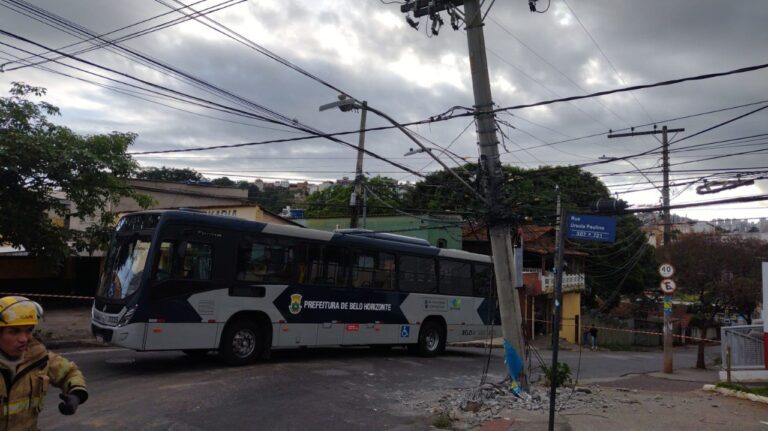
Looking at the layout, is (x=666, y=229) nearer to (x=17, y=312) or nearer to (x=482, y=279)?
(x=482, y=279)

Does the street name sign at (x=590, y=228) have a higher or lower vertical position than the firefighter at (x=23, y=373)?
higher

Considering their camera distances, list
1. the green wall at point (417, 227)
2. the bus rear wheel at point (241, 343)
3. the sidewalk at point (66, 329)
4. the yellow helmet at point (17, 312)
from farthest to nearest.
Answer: the green wall at point (417, 227) < the sidewalk at point (66, 329) < the bus rear wheel at point (241, 343) < the yellow helmet at point (17, 312)

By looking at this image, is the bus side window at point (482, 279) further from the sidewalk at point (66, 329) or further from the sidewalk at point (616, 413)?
the sidewalk at point (66, 329)

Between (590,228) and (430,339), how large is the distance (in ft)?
31.8

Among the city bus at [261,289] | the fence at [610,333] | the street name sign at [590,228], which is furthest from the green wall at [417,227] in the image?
the street name sign at [590,228]

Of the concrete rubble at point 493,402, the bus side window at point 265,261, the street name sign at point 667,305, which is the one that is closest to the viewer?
the concrete rubble at point 493,402

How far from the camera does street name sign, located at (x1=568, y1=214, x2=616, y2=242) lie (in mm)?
7270

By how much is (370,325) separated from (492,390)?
5.08 m

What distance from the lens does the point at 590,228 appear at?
24.1ft

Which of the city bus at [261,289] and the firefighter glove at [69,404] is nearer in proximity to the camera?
the firefighter glove at [69,404]

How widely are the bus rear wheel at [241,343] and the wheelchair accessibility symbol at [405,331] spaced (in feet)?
14.3

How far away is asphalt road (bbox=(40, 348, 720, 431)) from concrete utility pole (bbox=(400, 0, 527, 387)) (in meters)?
1.86

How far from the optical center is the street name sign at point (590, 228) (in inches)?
286

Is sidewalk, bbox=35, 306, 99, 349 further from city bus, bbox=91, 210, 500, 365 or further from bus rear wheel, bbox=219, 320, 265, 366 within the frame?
bus rear wheel, bbox=219, 320, 265, 366
